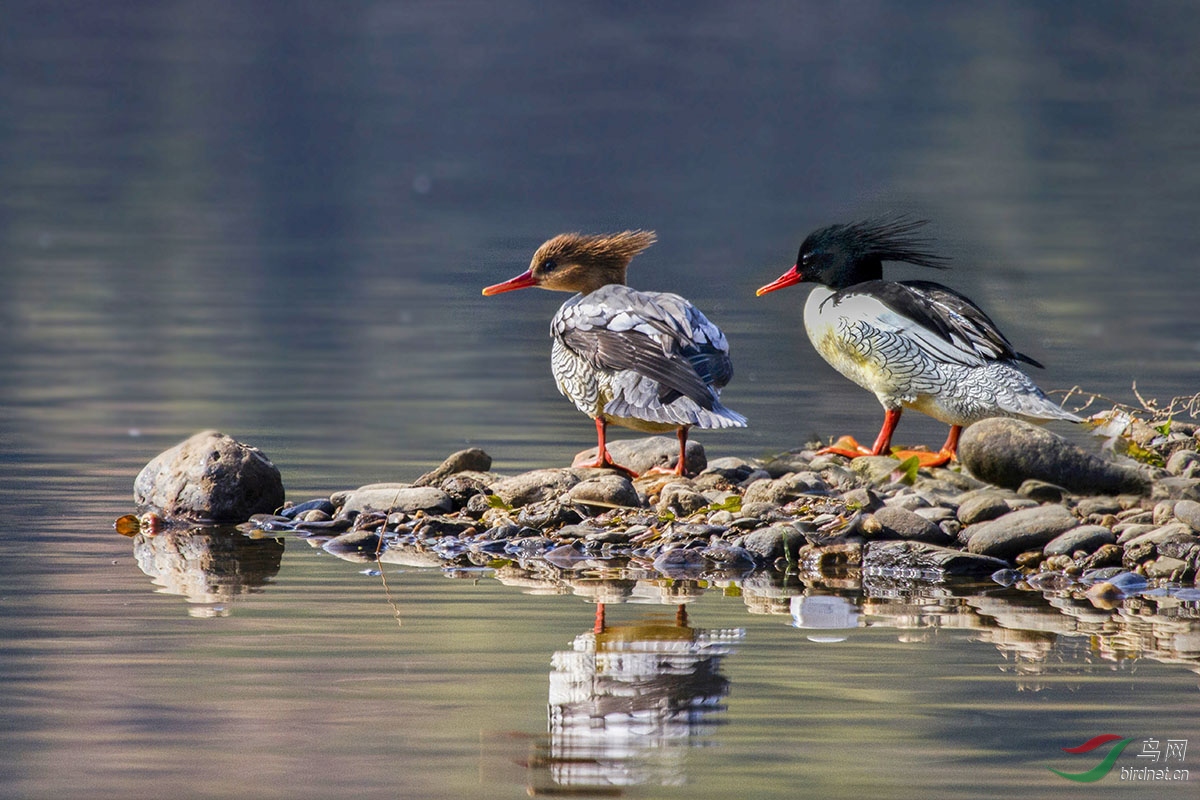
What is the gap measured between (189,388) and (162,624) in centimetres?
628

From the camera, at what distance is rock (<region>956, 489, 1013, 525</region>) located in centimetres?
729

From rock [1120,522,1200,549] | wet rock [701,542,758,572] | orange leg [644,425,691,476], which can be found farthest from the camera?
orange leg [644,425,691,476]

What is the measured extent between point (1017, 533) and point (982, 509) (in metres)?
0.30

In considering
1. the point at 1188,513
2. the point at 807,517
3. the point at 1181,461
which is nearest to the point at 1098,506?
the point at 1188,513

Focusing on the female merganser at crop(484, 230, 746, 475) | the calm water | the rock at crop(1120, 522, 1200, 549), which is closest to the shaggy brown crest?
the female merganser at crop(484, 230, 746, 475)

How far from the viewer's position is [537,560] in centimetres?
729

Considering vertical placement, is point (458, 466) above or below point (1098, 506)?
above

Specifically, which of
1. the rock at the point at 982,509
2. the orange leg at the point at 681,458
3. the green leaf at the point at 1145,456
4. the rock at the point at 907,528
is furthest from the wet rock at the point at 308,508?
the green leaf at the point at 1145,456

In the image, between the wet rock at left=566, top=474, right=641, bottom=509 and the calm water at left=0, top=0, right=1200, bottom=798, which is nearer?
the calm water at left=0, top=0, right=1200, bottom=798

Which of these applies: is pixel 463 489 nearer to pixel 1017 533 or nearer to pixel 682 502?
pixel 682 502

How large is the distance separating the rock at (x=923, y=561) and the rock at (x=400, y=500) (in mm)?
1834

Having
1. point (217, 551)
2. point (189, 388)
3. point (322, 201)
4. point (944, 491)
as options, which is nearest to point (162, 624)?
point (217, 551)

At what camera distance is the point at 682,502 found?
7711 mm

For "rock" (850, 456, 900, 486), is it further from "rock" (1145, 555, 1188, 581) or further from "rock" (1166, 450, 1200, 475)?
"rock" (1145, 555, 1188, 581)
